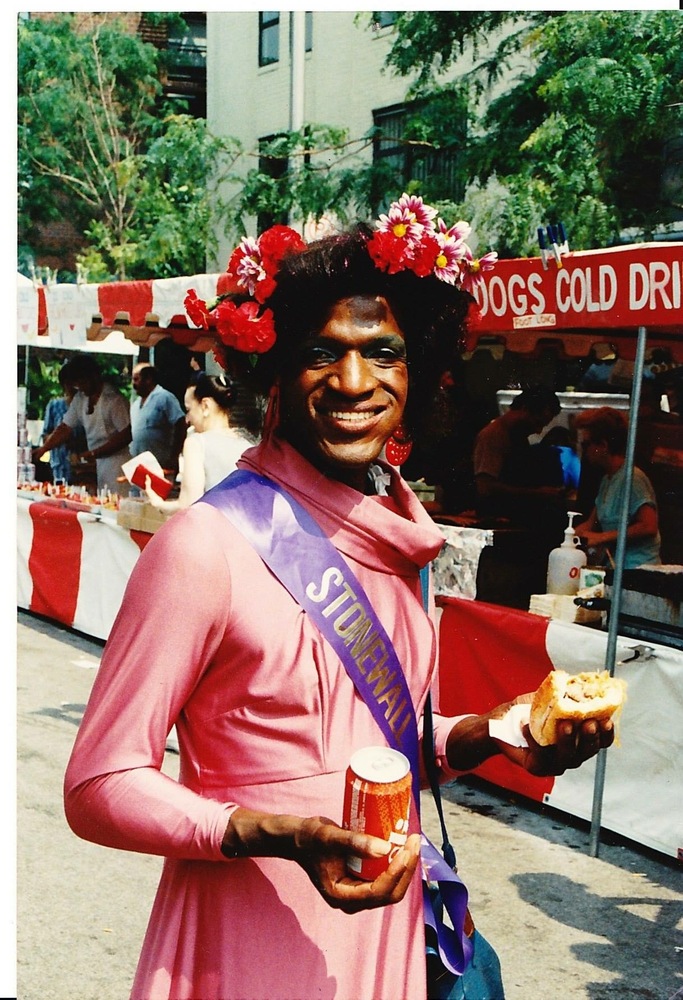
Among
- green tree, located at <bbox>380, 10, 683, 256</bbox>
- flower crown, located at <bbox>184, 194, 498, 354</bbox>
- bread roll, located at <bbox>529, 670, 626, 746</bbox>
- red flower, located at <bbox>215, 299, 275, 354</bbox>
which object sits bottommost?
bread roll, located at <bbox>529, 670, 626, 746</bbox>

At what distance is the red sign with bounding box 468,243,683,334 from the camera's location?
178 inches

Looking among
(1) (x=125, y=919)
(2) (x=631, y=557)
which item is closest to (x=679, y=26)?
(2) (x=631, y=557)

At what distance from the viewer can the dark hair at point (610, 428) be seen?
21.2 ft

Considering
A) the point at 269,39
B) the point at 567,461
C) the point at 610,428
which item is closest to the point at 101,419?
the point at 567,461

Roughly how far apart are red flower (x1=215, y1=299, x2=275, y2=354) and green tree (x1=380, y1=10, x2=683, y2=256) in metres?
8.96

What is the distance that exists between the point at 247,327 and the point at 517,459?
20.7ft

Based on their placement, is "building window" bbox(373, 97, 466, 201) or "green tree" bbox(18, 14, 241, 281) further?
"green tree" bbox(18, 14, 241, 281)

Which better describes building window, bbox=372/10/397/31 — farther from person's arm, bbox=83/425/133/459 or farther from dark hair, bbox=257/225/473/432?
dark hair, bbox=257/225/473/432

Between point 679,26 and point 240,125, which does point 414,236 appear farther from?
point 240,125

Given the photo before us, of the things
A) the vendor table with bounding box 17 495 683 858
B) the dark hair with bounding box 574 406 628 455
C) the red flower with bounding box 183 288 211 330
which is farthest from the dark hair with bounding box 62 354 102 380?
the red flower with bounding box 183 288 211 330

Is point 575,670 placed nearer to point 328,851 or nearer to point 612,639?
point 612,639

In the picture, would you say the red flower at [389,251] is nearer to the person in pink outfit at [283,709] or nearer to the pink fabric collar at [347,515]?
the person in pink outfit at [283,709]

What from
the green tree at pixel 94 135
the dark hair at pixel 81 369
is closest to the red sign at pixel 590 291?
the dark hair at pixel 81 369

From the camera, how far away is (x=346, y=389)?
1.77 m
